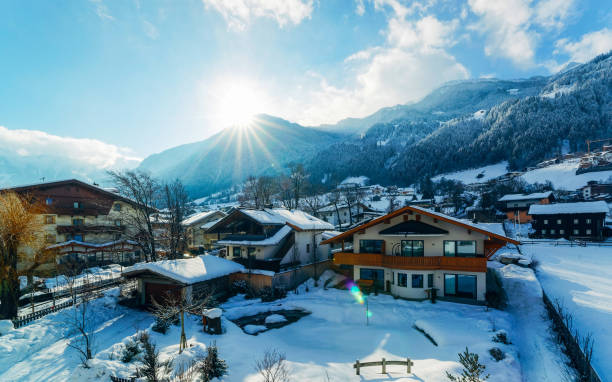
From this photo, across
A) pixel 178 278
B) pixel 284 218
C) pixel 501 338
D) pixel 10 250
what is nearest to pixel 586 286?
pixel 501 338

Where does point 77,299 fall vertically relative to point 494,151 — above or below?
below

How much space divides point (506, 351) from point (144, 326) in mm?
23212

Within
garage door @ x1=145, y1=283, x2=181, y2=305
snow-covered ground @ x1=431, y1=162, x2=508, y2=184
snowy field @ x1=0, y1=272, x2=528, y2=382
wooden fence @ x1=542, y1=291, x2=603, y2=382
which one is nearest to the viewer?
wooden fence @ x1=542, y1=291, x2=603, y2=382

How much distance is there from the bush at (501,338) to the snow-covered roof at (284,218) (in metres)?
19.1

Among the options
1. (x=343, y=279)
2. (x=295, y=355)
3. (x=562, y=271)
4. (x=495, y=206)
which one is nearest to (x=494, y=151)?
(x=495, y=206)

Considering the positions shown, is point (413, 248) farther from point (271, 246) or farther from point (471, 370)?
point (471, 370)

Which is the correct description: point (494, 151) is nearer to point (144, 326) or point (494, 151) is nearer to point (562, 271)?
point (562, 271)

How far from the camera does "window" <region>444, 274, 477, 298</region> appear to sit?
838 inches

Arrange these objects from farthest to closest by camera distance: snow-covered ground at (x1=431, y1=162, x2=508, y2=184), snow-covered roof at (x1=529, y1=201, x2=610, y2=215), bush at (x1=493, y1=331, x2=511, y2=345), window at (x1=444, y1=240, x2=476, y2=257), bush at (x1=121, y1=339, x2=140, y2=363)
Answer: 1. snow-covered ground at (x1=431, y1=162, x2=508, y2=184)
2. snow-covered roof at (x1=529, y1=201, x2=610, y2=215)
3. window at (x1=444, y1=240, x2=476, y2=257)
4. bush at (x1=493, y1=331, x2=511, y2=345)
5. bush at (x1=121, y1=339, x2=140, y2=363)

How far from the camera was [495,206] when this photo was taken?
252ft

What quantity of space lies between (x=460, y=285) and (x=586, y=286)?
519 inches

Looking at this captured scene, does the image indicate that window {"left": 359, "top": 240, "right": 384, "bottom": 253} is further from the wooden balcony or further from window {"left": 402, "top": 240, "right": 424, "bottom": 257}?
window {"left": 402, "top": 240, "right": 424, "bottom": 257}

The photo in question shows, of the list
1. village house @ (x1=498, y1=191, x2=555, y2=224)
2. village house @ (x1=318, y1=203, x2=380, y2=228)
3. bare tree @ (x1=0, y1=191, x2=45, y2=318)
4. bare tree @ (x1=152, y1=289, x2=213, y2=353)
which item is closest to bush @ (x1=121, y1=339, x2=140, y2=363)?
bare tree @ (x1=152, y1=289, x2=213, y2=353)

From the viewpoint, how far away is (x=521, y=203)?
71.7m
